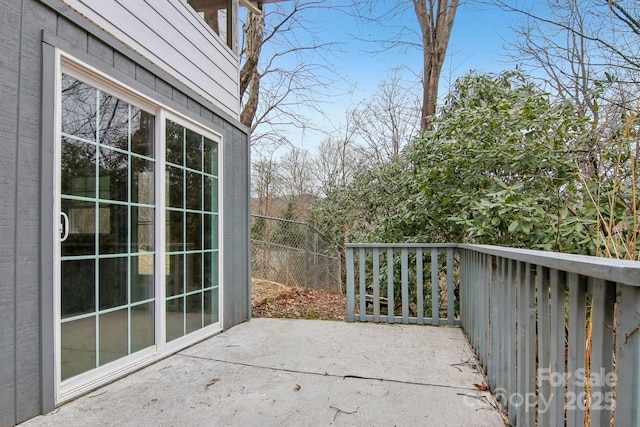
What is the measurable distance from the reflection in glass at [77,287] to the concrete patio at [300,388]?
52cm

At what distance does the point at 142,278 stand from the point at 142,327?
14.2 inches

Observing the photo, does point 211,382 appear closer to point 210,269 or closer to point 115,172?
point 210,269

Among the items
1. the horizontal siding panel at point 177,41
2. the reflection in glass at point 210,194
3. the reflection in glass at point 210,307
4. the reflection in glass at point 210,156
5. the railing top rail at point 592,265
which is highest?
the horizontal siding panel at point 177,41

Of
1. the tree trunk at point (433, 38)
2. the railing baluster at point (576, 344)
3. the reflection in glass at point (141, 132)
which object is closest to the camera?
the railing baluster at point (576, 344)

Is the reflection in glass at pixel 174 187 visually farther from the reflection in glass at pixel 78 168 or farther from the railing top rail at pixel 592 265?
the railing top rail at pixel 592 265

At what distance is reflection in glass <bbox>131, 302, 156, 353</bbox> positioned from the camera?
253 cm

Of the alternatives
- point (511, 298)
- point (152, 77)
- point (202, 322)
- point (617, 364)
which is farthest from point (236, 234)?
point (617, 364)

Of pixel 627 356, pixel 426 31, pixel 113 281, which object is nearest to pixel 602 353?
pixel 627 356

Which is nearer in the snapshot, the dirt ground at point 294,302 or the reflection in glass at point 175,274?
the reflection in glass at point 175,274

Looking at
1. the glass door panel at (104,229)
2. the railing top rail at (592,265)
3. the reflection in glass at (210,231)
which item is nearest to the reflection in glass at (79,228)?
the glass door panel at (104,229)

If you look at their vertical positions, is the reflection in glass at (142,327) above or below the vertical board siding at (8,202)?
below

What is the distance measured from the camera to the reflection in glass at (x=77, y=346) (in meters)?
2.01

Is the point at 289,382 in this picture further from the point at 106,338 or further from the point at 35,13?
the point at 35,13

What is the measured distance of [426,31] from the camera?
21.0ft
